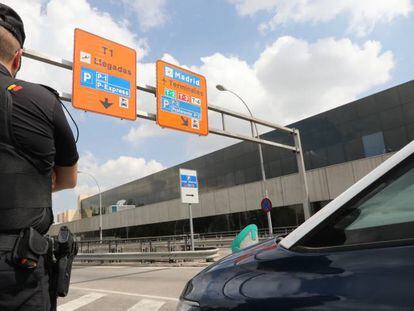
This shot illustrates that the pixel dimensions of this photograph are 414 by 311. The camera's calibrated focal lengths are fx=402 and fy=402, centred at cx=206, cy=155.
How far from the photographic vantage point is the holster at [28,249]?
5.32 ft

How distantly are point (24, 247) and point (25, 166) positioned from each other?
35cm

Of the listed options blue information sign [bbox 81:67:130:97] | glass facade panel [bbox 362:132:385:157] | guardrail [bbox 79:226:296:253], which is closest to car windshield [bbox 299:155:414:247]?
blue information sign [bbox 81:67:130:97]

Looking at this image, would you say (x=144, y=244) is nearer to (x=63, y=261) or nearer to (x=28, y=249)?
(x=63, y=261)

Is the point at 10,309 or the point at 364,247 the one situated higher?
the point at 364,247

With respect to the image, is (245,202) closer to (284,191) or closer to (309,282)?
(284,191)

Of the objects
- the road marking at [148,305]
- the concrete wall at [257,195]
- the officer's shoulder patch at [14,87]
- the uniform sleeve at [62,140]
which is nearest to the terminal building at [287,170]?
the concrete wall at [257,195]


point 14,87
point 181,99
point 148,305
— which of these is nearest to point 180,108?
point 181,99

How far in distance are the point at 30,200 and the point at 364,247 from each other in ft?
4.60

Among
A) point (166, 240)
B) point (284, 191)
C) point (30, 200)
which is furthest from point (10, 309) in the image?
point (284, 191)

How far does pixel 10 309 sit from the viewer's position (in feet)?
5.24

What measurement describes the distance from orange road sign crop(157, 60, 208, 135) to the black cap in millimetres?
11314

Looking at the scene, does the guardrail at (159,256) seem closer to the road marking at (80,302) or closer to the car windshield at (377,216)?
the road marking at (80,302)

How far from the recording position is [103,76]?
11766 mm

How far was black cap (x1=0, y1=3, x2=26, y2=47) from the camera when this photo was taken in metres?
1.91
